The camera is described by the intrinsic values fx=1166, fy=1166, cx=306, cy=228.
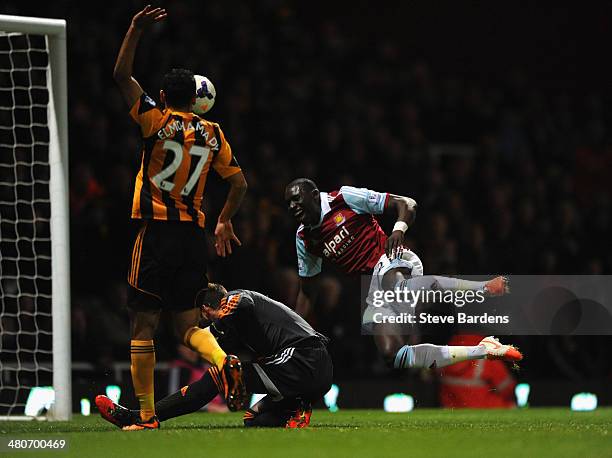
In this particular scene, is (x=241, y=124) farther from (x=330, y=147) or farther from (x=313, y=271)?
(x=313, y=271)

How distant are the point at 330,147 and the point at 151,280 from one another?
602cm

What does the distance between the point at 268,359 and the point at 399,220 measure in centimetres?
126

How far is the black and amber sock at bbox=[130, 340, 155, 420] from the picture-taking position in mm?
5945

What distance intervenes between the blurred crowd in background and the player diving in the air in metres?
1.99

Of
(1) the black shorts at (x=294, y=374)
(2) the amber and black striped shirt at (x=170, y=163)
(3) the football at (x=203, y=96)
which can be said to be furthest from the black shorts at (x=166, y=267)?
(3) the football at (x=203, y=96)

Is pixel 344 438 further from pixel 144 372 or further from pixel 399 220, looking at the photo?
pixel 399 220

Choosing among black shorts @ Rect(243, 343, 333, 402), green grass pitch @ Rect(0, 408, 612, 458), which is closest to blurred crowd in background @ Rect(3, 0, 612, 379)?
green grass pitch @ Rect(0, 408, 612, 458)

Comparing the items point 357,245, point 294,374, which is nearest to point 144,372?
point 294,374

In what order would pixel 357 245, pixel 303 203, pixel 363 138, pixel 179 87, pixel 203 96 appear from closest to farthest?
1. pixel 179 87
2. pixel 203 96
3. pixel 303 203
4. pixel 357 245
5. pixel 363 138

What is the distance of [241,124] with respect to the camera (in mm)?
11430

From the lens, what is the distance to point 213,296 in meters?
6.24

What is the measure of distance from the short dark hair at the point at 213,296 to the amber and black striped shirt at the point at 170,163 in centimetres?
38

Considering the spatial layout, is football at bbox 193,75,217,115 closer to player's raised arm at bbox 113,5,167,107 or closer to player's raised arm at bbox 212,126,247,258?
player's raised arm at bbox 212,126,247,258

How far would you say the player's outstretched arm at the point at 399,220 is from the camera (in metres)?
6.68
